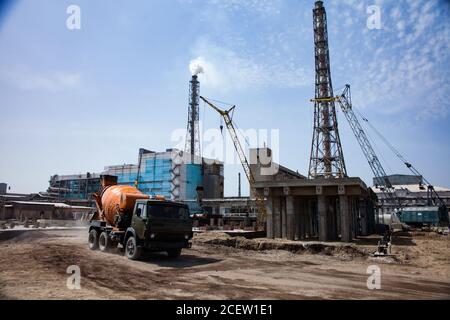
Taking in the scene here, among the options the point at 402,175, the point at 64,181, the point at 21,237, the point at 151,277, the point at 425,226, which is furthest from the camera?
the point at 402,175

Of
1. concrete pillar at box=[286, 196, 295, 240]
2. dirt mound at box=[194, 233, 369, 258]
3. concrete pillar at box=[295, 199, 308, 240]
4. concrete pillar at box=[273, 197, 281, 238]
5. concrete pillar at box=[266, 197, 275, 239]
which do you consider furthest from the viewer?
concrete pillar at box=[295, 199, 308, 240]

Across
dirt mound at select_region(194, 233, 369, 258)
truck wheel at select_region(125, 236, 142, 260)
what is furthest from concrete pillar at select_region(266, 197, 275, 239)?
truck wheel at select_region(125, 236, 142, 260)

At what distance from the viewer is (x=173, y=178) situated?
81.6 meters

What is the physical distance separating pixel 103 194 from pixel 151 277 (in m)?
10.6

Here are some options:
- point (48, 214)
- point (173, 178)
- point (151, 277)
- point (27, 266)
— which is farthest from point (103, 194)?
point (173, 178)

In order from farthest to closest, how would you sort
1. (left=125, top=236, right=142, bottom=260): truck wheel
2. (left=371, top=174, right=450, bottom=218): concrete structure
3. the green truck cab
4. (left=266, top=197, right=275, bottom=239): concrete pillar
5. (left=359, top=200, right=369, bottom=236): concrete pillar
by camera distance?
1. (left=371, top=174, right=450, bottom=218): concrete structure
2. (left=359, top=200, right=369, bottom=236): concrete pillar
3. (left=266, top=197, right=275, bottom=239): concrete pillar
4. (left=125, top=236, right=142, bottom=260): truck wheel
5. the green truck cab

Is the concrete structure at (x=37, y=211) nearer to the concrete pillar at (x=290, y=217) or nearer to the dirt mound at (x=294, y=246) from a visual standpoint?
the dirt mound at (x=294, y=246)

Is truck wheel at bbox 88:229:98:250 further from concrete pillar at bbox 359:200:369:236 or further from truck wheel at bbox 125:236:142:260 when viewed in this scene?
concrete pillar at bbox 359:200:369:236

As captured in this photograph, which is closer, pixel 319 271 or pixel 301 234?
pixel 319 271

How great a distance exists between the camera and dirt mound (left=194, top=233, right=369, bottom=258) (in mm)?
21281

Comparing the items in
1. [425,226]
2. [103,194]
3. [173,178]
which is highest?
[173,178]

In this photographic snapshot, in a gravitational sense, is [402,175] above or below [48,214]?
above

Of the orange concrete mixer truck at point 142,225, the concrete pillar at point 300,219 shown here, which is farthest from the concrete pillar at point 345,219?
the orange concrete mixer truck at point 142,225
